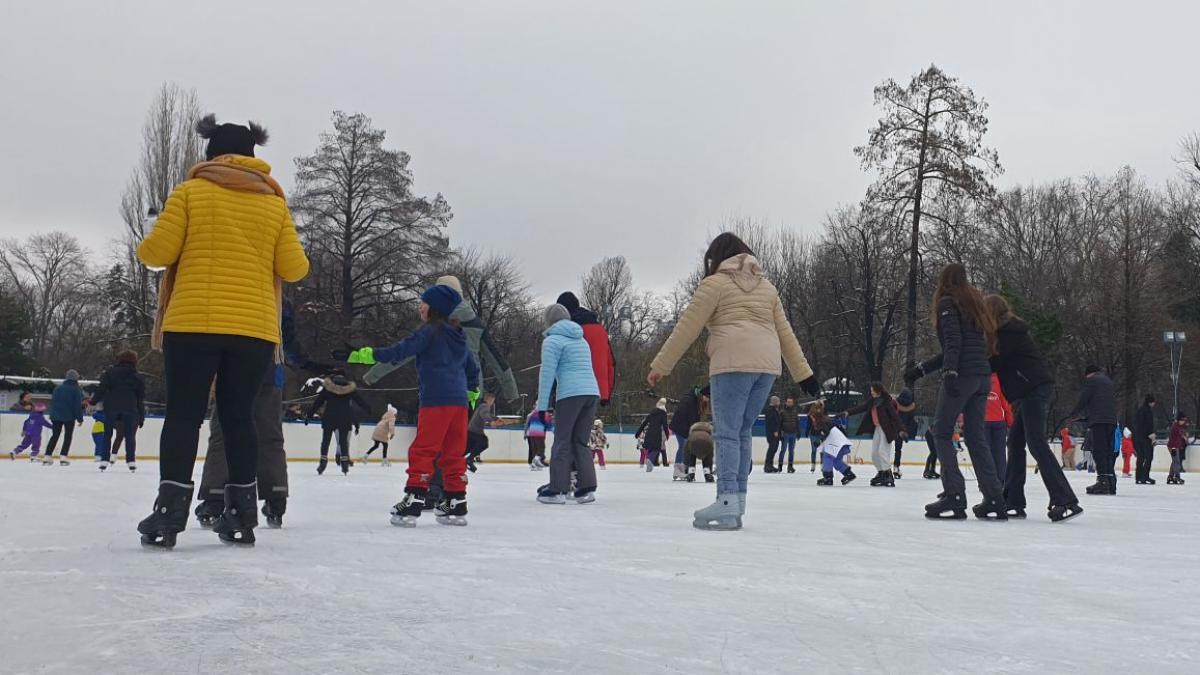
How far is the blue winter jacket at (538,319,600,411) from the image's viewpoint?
8852 millimetres

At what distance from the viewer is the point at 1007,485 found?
27.7 ft

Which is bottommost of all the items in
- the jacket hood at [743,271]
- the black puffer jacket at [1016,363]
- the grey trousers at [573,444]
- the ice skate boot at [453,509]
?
the ice skate boot at [453,509]

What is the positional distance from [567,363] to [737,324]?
106 inches

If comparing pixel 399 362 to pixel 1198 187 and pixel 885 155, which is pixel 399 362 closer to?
pixel 885 155

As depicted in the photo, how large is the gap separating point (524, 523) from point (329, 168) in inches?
1404

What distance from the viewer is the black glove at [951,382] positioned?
7.59 metres

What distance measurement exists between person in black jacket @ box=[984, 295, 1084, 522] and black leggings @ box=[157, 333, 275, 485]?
516cm

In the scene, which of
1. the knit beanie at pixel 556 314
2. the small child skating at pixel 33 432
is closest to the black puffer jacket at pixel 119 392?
the small child skating at pixel 33 432

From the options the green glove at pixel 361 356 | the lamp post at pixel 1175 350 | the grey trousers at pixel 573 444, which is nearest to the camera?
the green glove at pixel 361 356

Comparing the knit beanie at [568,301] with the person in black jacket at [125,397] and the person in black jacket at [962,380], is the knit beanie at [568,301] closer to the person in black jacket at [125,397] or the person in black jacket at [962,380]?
the person in black jacket at [962,380]

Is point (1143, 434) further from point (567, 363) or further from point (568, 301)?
point (567, 363)

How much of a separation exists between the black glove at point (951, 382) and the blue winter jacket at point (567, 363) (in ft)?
8.90

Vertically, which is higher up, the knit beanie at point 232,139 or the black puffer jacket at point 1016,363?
the knit beanie at point 232,139

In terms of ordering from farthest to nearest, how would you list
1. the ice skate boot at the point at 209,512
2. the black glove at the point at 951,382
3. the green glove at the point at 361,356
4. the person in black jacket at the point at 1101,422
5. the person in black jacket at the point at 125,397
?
the person in black jacket at the point at 125,397 < the person in black jacket at the point at 1101,422 < the black glove at the point at 951,382 < the green glove at the point at 361,356 < the ice skate boot at the point at 209,512
